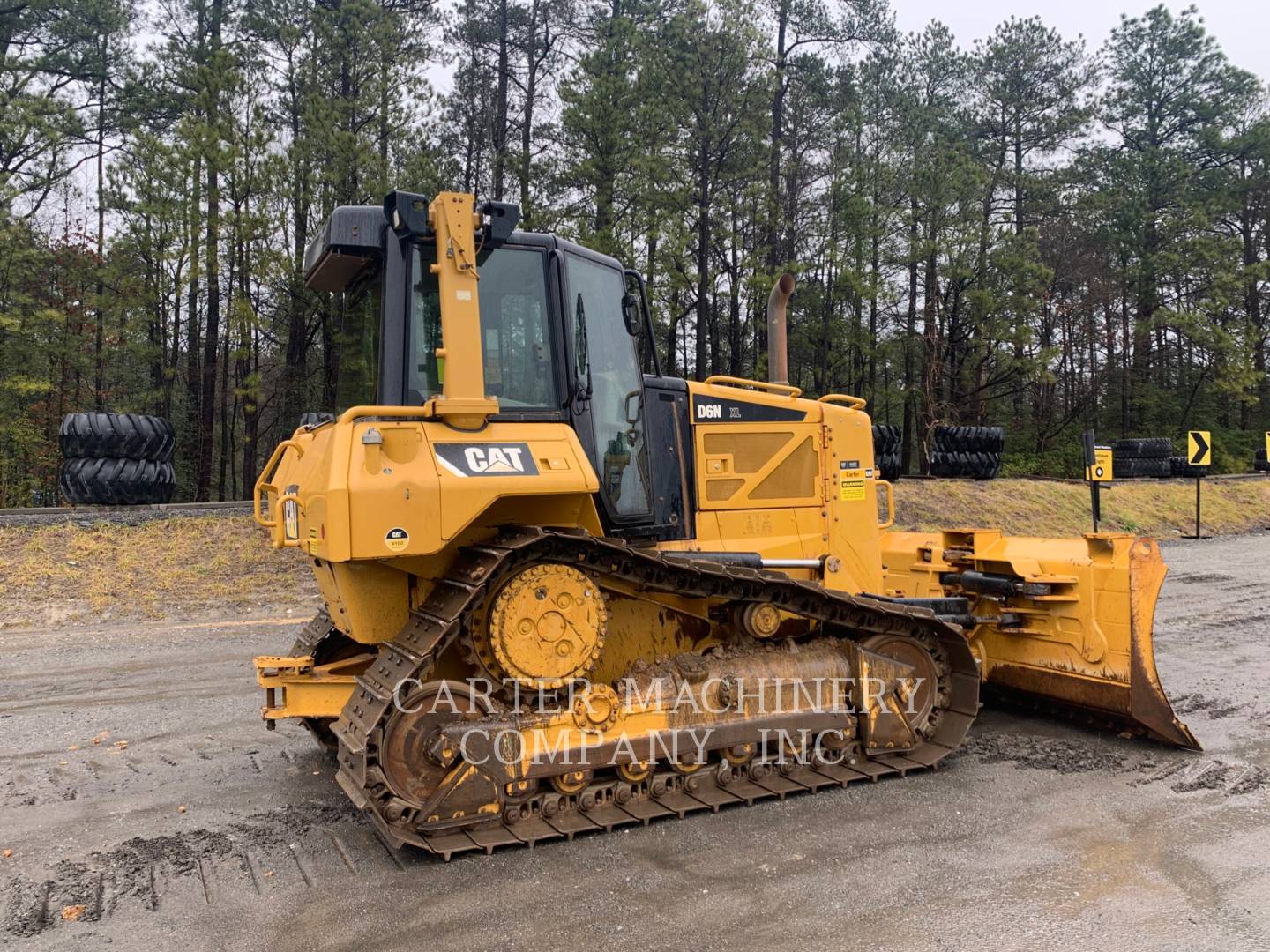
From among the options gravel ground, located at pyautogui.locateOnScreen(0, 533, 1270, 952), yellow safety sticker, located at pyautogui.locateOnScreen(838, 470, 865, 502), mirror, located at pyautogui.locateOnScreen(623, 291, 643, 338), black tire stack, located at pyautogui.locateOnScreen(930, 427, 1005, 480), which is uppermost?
mirror, located at pyautogui.locateOnScreen(623, 291, 643, 338)

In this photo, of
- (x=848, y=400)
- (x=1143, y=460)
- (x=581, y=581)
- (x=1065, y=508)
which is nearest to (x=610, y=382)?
(x=581, y=581)

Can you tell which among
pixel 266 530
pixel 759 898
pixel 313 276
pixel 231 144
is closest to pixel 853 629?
pixel 759 898

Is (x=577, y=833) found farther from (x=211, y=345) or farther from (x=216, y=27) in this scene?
(x=216, y=27)

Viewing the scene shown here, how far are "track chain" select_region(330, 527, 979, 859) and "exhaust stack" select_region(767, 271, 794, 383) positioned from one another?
66.6 inches

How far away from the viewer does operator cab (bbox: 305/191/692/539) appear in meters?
4.57

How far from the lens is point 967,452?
21.7 meters

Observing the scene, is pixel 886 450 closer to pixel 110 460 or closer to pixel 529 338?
pixel 110 460

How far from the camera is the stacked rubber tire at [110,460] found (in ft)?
39.3

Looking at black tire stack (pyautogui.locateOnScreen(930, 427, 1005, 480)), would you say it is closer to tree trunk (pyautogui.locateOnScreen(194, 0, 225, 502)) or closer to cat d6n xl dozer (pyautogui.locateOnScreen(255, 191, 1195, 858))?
cat d6n xl dozer (pyautogui.locateOnScreen(255, 191, 1195, 858))

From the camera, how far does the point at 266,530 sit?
12.5m

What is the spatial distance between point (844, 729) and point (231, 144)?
17.7m

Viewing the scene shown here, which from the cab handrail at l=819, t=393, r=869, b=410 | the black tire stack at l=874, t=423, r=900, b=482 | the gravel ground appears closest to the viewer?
the gravel ground

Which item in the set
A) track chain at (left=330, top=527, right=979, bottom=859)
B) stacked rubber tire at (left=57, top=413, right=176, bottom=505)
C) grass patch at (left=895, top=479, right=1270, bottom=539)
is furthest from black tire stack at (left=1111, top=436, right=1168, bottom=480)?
stacked rubber tire at (left=57, top=413, right=176, bottom=505)

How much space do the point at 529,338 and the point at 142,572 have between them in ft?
27.5
